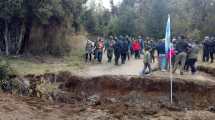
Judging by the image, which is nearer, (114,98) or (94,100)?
(94,100)

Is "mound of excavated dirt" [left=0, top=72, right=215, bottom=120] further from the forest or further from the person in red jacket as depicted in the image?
the person in red jacket

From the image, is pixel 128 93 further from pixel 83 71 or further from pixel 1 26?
pixel 1 26

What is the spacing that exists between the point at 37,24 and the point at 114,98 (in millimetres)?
12196

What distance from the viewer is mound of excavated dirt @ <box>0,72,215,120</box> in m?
18.5

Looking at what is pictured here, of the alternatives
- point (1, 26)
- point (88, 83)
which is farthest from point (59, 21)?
point (88, 83)

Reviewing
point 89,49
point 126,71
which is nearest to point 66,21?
point 89,49

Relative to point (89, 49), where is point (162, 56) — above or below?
below

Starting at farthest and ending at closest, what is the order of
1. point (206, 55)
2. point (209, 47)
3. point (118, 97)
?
point (206, 55) < point (209, 47) < point (118, 97)

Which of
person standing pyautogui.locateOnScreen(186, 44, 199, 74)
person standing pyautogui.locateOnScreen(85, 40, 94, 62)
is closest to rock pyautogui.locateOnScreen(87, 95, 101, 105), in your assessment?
person standing pyautogui.locateOnScreen(186, 44, 199, 74)

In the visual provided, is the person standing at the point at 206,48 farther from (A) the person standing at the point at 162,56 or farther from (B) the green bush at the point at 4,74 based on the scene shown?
(B) the green bush at the point at 4,74

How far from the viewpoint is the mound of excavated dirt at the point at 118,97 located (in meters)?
18.5

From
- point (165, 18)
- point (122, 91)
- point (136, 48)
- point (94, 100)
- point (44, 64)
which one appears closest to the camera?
point (94, 100)

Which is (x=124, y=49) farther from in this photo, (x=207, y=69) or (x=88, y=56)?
(x=207, y=69)

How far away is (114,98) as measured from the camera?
21484 mm
